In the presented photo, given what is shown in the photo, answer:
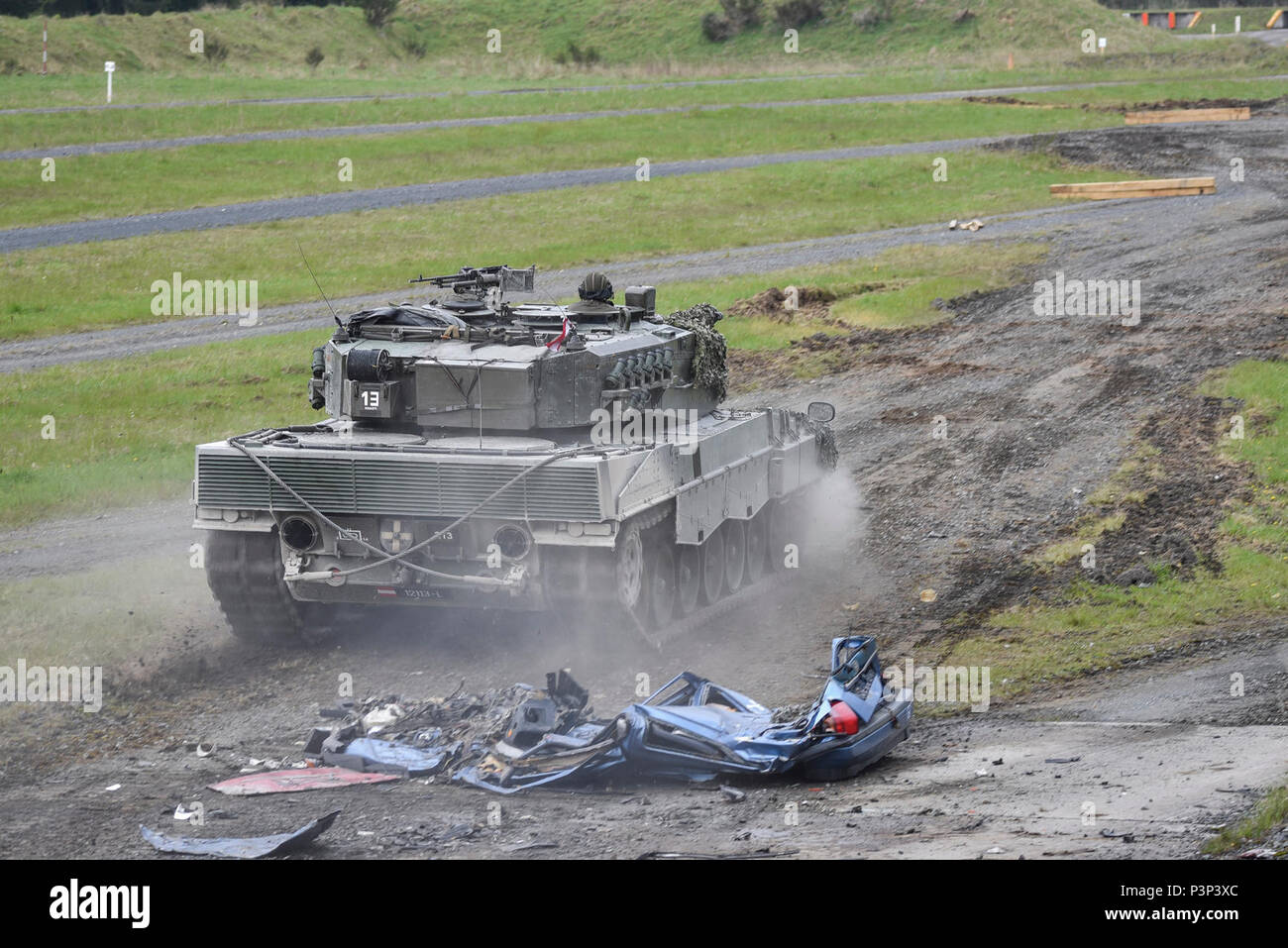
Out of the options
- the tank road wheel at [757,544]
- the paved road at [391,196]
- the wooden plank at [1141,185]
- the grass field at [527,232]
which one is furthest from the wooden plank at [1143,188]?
the tank road wheel at [757,544]

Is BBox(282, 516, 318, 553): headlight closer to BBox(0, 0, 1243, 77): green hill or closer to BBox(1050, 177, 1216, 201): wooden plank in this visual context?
BBox(1050, 177, 1216, 201): wooden plank

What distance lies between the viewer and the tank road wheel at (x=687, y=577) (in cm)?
1475

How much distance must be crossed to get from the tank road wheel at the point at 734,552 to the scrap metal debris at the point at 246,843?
714cm

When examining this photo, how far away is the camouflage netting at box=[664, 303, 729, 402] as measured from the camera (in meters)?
16.7

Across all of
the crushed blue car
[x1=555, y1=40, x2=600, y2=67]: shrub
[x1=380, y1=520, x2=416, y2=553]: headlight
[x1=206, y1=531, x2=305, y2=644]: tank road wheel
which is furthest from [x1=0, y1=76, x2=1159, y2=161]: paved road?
the crushed blue car

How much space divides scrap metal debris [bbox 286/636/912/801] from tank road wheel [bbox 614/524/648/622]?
1733 millimetres

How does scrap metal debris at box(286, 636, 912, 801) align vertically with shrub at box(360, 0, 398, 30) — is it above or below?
below

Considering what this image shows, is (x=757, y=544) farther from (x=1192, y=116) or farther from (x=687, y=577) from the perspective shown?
(x=1192, y=116)

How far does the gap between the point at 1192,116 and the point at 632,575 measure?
37573 millimetres

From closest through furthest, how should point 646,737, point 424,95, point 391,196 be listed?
point 646,737 → point 391,196 → point 424,95

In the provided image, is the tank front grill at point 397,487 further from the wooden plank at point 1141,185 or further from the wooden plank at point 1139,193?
the wooden plank at point 1141,185

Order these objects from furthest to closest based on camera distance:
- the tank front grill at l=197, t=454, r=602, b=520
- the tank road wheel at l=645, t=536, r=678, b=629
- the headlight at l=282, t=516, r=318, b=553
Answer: the tank road wheel at l=645, t=536, r=678, b=629 → the headlight at l=282, t=516, r=318, b=553 → the tank front grill at l=197, t=454, r=602, b=520

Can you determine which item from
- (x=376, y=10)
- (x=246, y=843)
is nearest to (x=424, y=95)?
(x=376, y=10)

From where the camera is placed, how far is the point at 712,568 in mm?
15711
